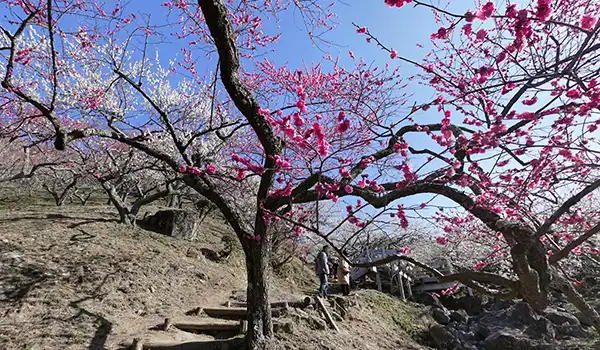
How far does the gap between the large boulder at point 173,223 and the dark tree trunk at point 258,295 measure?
7.43 m

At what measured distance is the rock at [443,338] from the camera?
8570mm

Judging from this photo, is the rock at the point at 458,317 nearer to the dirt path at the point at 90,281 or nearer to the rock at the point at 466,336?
the rock at the point at 466,336

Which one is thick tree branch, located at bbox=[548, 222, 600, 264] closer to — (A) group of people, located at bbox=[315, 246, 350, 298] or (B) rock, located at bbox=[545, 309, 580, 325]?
(A) group of people, located at bbox=[315, 246, 350, 298]

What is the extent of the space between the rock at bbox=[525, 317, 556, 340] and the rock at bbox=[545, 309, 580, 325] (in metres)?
0.76

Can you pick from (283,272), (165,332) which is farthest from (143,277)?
(283,272)

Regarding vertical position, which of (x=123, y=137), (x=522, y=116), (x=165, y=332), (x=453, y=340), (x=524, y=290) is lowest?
(x=453, y=340)

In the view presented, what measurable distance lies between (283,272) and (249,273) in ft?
28.5

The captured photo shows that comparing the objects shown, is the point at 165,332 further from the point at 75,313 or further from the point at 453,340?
the point at 453,340

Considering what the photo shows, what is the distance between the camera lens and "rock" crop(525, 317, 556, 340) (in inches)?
361

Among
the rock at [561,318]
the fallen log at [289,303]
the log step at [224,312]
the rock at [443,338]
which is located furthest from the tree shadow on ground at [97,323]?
the rock at [561,318]

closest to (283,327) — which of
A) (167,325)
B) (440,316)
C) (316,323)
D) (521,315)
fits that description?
(316,323)

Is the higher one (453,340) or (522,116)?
(522,116)

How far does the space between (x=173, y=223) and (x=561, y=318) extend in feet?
43.2

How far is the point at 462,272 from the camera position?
298 centimetres
